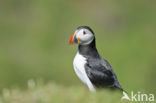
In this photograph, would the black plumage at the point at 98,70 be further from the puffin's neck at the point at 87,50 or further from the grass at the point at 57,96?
the grass at the point at 57,96

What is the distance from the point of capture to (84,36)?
10328 millimetres

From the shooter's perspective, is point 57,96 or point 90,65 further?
point 90,65

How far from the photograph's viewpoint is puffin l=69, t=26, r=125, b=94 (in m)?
10.3

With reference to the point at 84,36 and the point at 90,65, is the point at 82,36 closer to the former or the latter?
the point at 84,36

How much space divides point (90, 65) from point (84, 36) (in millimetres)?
429

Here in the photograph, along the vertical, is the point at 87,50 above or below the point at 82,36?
below

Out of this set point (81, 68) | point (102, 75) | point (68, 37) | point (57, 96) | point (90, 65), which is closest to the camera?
point (57, 96)

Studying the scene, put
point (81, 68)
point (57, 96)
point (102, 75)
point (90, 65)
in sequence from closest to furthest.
Result: point (57, 96) < point (81, 68) < point (90, 65) < point (102, 75)

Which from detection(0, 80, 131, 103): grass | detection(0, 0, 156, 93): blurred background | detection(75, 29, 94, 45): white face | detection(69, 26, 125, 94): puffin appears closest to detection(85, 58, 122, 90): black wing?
detection(69, 26, 125, 94): puffin

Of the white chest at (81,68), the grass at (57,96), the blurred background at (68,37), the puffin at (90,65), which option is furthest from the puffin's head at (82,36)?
the blurred background at (68,37)

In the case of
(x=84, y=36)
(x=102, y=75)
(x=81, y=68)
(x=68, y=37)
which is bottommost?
(x=68, y=37)

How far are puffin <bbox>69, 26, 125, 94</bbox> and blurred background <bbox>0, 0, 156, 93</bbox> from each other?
6.84 meters

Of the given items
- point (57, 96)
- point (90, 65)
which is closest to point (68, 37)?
point (90, 65)

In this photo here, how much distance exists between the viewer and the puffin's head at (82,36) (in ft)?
33.6
